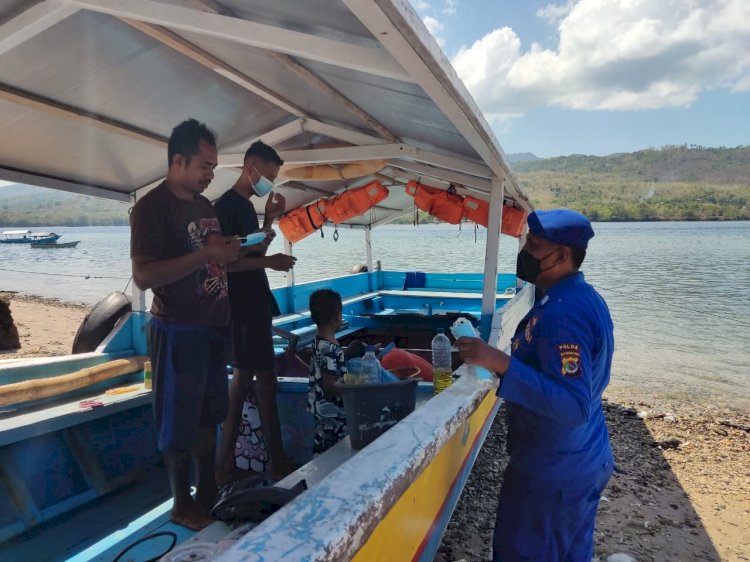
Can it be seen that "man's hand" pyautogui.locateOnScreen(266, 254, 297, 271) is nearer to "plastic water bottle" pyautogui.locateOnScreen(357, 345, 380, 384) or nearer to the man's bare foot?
"plastic water bottle" pyautogui.locateOnScreen(357, 345, 380, 384)

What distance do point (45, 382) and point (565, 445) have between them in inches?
131

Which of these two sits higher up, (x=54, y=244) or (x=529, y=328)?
(x=529, y=328)

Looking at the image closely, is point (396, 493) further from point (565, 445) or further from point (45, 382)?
point (45, 382)

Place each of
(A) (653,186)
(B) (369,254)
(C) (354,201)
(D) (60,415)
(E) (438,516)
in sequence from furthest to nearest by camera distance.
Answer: (A) (653,186), (B) (369,254), (C) (354,201), (D) (60,415), (E) (438,516)

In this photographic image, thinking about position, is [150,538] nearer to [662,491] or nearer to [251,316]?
[251,316]

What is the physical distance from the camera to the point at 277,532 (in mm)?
1002

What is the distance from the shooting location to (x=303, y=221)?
723cm

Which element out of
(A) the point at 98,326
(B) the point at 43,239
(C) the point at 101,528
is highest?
(A) the point at 98,326

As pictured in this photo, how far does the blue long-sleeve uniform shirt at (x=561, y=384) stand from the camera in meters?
1.68

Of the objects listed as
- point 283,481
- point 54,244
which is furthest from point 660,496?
point 54,244

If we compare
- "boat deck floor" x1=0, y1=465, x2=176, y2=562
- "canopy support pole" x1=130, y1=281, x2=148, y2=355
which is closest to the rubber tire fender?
"canopy support pole" x1=130, y1=281, x2=148, y2=355

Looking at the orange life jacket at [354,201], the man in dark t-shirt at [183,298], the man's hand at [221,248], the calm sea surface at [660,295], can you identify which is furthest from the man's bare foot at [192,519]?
the calm sea surface at [660,295]

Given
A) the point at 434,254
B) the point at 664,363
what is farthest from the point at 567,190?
the point at 664,363

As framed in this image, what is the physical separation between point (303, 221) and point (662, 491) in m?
5.31
